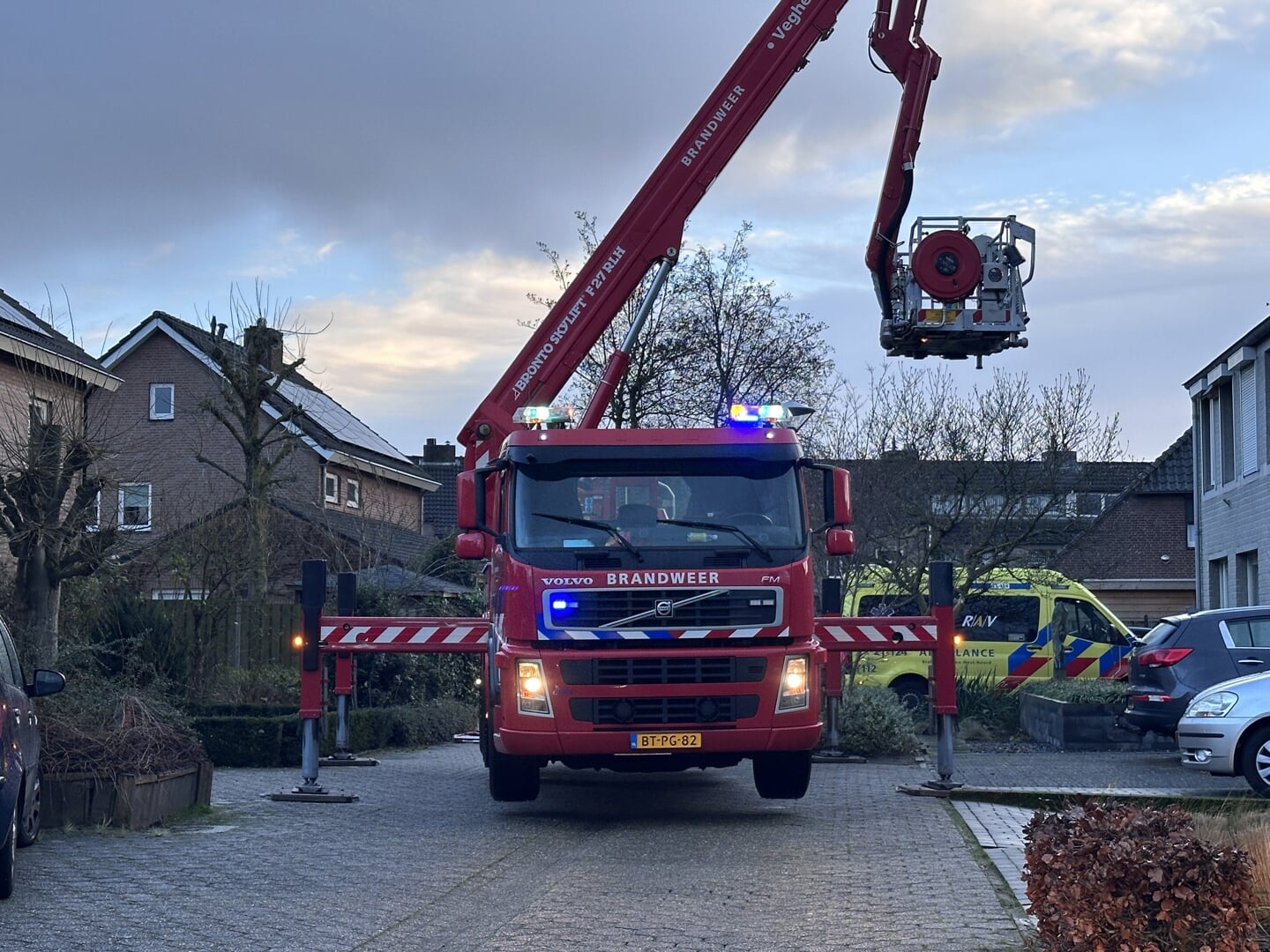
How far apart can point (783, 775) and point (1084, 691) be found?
8601 mm

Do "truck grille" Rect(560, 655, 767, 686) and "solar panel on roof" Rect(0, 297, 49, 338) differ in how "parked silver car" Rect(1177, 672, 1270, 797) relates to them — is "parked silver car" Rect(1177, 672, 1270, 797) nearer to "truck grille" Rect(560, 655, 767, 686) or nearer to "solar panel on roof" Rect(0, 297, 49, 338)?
"truck grille" Rect(560, 655, 767, 686)

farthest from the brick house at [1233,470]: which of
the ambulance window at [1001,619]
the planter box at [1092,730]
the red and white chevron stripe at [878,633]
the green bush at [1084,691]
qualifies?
the red and white chevron stripe at [878,633]

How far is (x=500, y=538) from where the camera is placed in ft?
37.4

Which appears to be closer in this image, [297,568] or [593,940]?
[593,940]

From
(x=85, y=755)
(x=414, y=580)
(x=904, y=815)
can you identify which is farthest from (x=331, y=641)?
(x=414, y=580)

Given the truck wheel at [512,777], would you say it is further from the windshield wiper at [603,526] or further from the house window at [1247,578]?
the house window at [1247,578]

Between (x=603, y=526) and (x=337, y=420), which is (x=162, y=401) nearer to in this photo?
(x=337, y=420)

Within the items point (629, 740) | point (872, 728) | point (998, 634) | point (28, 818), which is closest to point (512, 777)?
point (629, 740)

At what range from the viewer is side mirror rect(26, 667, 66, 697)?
30.7 feet

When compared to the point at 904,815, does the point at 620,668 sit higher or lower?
higher

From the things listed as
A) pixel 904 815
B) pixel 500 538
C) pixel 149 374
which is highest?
pixel 149 374

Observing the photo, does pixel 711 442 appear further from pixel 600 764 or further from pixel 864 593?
pixel 864 593

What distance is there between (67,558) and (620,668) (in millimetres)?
6001

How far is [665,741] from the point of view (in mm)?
10828
